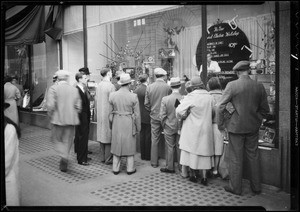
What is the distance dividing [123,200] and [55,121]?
7.92 ft

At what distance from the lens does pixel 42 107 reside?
40.7ft

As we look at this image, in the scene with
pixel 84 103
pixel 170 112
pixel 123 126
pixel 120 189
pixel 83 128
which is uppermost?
pixel 84 103

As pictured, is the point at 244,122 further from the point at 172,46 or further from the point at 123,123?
the point at 172,46

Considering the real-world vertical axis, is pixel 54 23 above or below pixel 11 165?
above

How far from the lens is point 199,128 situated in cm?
607

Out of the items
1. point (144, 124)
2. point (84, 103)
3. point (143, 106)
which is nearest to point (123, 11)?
point (143, 106)

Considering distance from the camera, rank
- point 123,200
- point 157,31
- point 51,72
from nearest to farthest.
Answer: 1. point 123,200
2. point 157,31
3. point 51,72

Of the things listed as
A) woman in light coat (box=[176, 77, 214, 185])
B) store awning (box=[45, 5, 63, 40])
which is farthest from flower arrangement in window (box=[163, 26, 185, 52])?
store awning (box=[45, 5, 63, 40])

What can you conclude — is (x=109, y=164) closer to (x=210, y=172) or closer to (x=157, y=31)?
(x=210, y=172)

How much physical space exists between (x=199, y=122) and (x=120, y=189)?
179 cm

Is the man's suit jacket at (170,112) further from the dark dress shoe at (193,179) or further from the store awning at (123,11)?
the store awning at (123,11)

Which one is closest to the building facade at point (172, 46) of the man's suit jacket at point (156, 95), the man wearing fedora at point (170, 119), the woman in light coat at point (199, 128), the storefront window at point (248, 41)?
the storefront window at point (248, 41)

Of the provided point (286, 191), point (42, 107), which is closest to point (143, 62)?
point (42, 107)

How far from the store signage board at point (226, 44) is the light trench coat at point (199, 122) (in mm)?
1889
